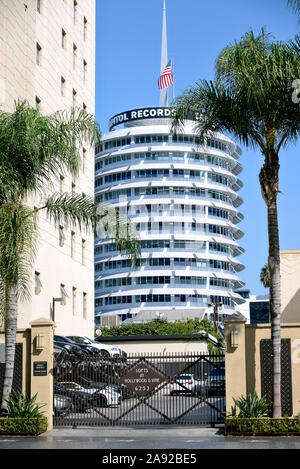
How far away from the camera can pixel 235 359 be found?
19.6 metres

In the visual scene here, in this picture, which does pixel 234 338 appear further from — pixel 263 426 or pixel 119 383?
pixel 119 383

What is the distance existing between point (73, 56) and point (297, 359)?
36.0 metres

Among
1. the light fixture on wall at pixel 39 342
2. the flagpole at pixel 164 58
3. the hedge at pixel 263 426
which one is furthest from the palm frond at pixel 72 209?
the flagpole at pixel 164 58

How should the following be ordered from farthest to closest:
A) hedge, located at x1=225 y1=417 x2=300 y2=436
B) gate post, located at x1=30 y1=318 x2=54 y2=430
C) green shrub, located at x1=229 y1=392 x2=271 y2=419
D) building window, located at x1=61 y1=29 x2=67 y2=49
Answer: building window, located at x1=61 y1=29 x2=67 y2=49, gate post, located at x1=30 y1=318 x2=54 y2=430, green shrub, located at x1=229 y1=392 x2=271 y2=419, hedge, located at x1=225 y1=417 x2=300 y2=436

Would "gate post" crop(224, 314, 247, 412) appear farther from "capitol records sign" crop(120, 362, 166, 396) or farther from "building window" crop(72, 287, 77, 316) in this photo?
"building window" crop(72, 287, 77, 316)

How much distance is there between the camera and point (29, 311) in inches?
1452

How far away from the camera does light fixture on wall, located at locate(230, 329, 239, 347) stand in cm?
1964

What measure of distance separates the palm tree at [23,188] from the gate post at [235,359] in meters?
4.98

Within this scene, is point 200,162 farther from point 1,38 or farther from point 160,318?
point 1,38

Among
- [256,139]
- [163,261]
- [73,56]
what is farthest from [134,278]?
[256,139]

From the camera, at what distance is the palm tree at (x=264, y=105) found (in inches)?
747

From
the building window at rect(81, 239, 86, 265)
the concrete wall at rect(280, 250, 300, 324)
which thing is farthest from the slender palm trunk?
the building window at rect(81, 239, 86, 265)

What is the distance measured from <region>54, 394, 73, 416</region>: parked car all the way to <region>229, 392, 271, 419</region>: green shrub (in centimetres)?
510
